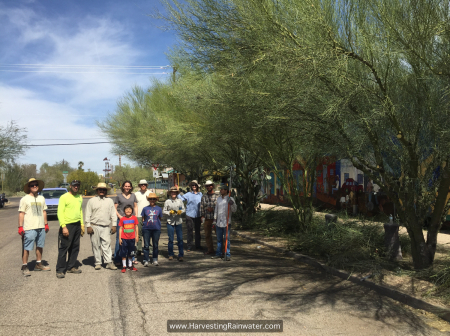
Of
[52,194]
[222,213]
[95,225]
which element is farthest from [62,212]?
[52,194]

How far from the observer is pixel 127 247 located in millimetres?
7633

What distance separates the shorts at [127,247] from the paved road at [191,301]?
38 centimetres

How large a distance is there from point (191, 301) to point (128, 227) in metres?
2.61

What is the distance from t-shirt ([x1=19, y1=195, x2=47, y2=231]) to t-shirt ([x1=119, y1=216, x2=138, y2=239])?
4.93 feet

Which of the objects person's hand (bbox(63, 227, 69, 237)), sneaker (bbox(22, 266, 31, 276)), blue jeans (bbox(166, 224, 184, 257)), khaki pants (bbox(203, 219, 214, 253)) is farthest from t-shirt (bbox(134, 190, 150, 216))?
sneaker (bbox(22, 266, 31, 276))

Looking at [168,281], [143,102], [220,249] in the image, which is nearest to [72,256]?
[168,281]

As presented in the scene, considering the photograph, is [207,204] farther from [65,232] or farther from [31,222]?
[31,222]

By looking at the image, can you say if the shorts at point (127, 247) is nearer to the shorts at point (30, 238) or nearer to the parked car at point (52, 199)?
the shorts at point (30, 238)

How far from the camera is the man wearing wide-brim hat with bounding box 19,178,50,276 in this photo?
24.1ft

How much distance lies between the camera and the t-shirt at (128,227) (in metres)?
7.68

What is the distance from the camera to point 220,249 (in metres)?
9.09

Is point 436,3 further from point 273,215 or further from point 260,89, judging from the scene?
point 273,215

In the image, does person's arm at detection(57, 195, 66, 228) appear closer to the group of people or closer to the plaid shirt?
the group of people

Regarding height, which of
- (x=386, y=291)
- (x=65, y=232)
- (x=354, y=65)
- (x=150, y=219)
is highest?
(x=354, y=65)
